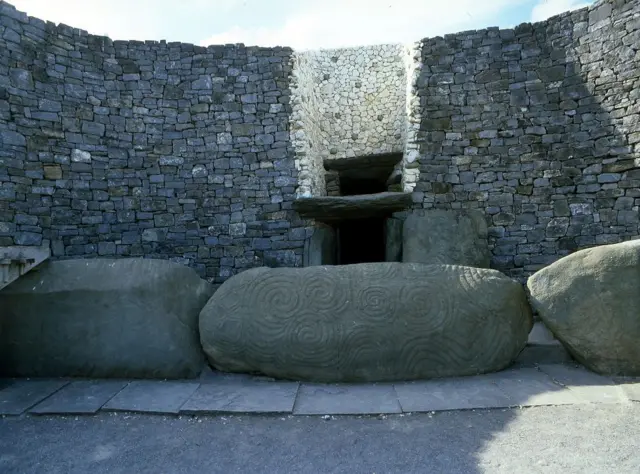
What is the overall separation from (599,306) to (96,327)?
14.8ft

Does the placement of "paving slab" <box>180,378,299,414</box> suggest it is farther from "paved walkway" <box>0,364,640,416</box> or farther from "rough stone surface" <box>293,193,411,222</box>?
"rough stone surface" <box>293,193,411,222</box>

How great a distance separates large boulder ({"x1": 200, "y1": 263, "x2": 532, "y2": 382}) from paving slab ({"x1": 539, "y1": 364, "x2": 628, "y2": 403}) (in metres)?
0.40

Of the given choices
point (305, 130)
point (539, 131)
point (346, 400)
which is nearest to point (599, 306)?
point (346, 400)

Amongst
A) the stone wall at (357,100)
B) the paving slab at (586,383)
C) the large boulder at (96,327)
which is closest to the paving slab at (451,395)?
the paving slab at (586,383)

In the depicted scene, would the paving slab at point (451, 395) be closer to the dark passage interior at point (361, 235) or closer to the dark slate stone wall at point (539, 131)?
the dark slate stone wall at point (539, 131)

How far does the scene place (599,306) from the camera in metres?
3.47

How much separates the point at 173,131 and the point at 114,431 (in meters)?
5.65

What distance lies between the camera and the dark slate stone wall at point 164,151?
6.73 m

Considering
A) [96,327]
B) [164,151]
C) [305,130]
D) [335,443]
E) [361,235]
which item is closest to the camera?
[335,443]

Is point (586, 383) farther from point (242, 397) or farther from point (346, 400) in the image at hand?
point (242, 397)

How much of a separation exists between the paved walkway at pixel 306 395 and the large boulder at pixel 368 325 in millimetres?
144

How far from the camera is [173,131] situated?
23.8 ft

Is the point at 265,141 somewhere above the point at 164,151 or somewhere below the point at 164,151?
above

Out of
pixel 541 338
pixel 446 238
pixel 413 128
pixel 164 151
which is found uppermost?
pixel 413 128
